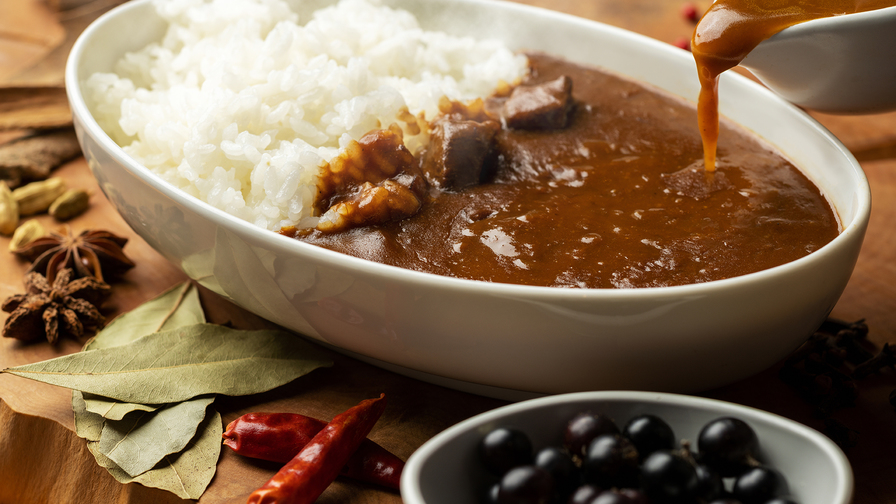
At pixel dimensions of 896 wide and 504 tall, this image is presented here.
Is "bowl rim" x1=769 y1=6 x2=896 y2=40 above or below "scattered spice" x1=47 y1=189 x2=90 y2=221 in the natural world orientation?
above

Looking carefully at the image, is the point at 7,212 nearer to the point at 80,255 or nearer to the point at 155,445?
the point at 80,255

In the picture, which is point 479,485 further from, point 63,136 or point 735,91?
point 63,136

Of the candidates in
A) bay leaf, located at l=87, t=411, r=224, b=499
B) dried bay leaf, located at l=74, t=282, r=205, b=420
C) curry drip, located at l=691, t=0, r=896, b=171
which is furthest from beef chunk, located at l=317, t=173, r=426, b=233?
curry drip, located at l=691, t=0, r=896, b=171

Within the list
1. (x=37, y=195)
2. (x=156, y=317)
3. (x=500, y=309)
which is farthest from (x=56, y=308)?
(x=500, y=309)

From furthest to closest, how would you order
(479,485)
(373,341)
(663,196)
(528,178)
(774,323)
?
(528,178), (663,196), (373,341), (774,323), (479,485)

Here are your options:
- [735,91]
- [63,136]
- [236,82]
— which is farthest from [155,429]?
[735,91]

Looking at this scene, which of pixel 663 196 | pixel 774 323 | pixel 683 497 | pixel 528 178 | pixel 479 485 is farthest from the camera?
pixel 528 178

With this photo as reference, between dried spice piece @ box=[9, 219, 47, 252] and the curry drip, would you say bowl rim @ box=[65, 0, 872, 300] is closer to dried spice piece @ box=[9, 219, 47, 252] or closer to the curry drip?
the curry drip

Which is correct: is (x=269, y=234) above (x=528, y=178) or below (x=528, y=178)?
above
